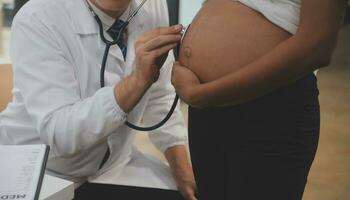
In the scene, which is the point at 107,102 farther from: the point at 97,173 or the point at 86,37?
the point at 97,173

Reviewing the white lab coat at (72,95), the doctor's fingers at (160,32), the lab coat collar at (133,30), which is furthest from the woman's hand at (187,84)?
the lab coat collar at (133,30)

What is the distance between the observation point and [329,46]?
2.77ft

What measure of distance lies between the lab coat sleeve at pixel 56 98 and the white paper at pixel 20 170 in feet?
0.81

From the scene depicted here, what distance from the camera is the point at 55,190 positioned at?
0.83 metres

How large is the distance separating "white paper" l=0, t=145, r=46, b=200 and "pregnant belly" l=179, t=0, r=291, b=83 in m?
0.37

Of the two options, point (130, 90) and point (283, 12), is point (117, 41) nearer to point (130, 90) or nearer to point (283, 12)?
point (130, 90)

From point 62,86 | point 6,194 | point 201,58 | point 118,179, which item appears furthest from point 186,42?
point 118,179

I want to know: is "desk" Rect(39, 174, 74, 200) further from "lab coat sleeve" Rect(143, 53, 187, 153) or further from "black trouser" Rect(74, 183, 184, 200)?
"lab coat sleeve" Rect(143, 53, 187, 153)

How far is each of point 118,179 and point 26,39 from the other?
0.50m

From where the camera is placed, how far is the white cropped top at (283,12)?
2.91ft

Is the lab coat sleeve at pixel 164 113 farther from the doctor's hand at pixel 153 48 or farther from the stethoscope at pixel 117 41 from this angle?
the doctor's hand at pixel 153 48

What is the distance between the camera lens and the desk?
0.81m

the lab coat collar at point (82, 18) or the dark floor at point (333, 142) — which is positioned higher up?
the lab coat collar at point (82, 18)

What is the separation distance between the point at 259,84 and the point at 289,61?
7 cm
